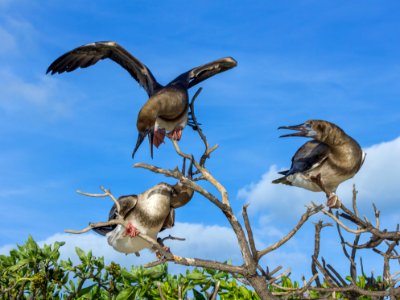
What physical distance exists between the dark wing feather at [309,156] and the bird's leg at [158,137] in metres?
2.09

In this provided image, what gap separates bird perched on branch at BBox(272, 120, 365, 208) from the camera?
7.06 metres

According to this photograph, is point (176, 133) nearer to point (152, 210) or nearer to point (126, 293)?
point (126, 293)

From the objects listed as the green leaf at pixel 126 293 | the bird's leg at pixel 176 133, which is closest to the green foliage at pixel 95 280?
the green leaf at pixel 126 293

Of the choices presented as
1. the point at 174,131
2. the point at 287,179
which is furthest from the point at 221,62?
the point at 287,179

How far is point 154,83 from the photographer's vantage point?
11391 mm

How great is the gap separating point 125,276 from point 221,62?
16.4ft

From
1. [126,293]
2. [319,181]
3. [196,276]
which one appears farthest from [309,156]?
[126,293]

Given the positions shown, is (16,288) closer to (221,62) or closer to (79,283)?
(79,283)

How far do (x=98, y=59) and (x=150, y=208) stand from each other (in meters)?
6.64

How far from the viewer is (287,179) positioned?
7.85 meters

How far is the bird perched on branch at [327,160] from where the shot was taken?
706 cm

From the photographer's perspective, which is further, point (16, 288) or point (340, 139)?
point (16, 288)

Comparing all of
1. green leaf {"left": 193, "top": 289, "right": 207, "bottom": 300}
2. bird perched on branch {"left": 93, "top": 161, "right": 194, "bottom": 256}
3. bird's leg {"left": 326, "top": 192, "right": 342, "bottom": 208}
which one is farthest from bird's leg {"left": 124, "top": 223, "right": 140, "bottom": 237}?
bird's leg {"left": 326, "top": 192, "right": 342, "bottom": 208}

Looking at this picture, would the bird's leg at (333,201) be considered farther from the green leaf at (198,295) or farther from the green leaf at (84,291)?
the green leaf at (84,291)
